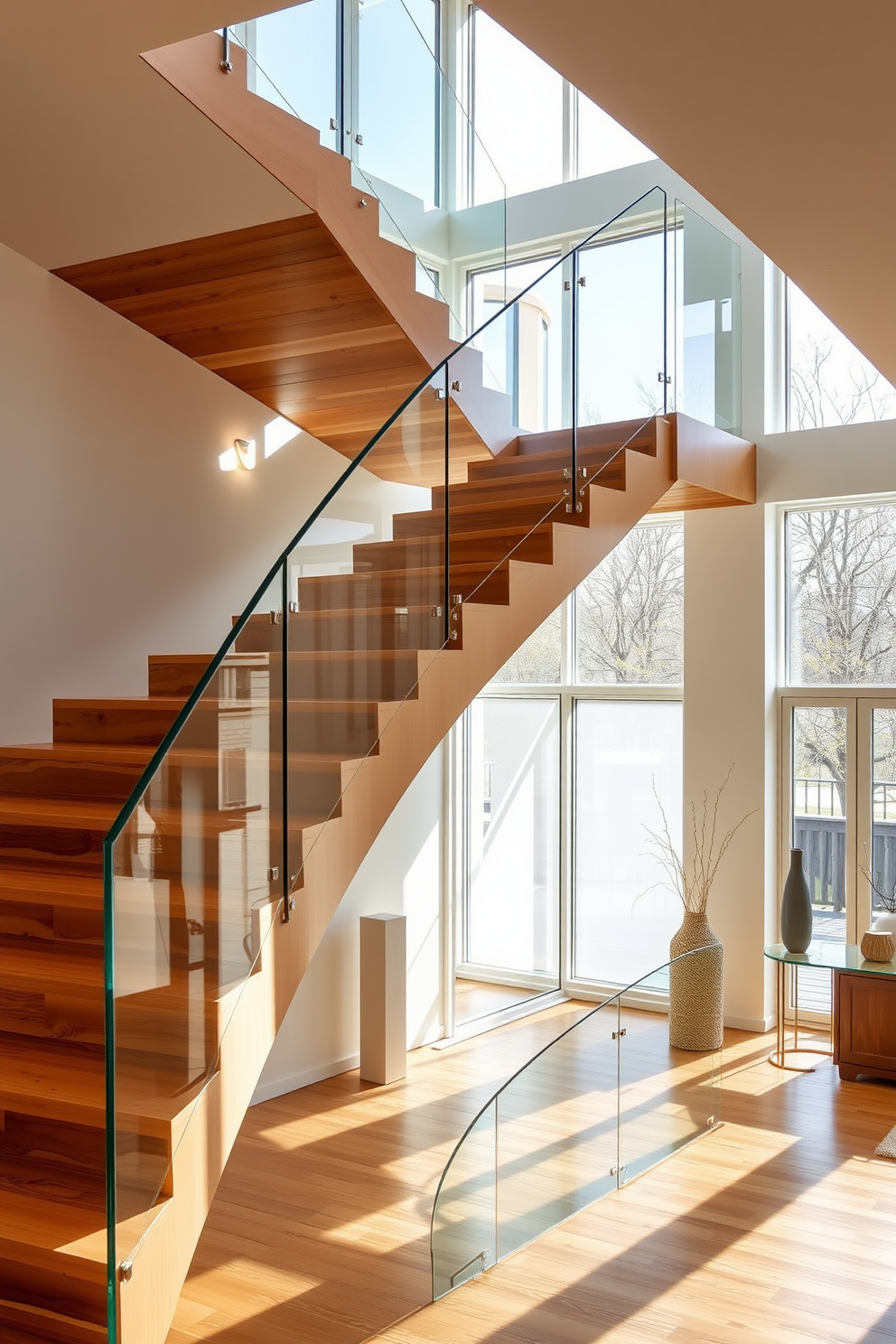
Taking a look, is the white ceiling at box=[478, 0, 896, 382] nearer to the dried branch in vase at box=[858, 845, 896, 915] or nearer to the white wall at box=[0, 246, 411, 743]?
the white wall at box=[0, 246, 411, 743]

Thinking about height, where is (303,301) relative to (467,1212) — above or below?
above

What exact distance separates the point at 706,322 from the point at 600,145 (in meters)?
2.13

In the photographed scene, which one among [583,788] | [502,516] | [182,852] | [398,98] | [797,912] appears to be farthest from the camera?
[583,788]

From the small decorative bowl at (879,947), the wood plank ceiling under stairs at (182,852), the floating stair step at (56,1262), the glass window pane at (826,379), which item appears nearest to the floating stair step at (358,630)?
the wood plank ceiling under stairs at (182,852)

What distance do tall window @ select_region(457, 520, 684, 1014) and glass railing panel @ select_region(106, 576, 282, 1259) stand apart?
4.80 metres

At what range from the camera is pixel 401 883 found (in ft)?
23.7

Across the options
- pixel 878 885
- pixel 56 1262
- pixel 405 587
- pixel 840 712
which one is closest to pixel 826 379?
pixel 840 712

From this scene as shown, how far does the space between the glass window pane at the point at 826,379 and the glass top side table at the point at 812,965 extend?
3.09 metres

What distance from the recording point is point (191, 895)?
118 inches

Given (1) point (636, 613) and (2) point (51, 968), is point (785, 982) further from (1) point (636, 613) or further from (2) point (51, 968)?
(2) point (51, 968)

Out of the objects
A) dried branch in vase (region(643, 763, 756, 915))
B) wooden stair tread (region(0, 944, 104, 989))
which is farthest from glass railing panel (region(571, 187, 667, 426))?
wooden stair tread (region(0, 944, 104, 989))

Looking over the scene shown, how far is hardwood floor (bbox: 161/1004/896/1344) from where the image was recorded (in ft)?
12.9

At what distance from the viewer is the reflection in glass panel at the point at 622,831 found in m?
7.90

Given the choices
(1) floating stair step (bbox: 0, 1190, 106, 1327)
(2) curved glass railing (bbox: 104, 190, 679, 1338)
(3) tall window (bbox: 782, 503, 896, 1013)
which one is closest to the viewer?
(1) floating stair step (bbox: 0, 1190, 106, 1327)
